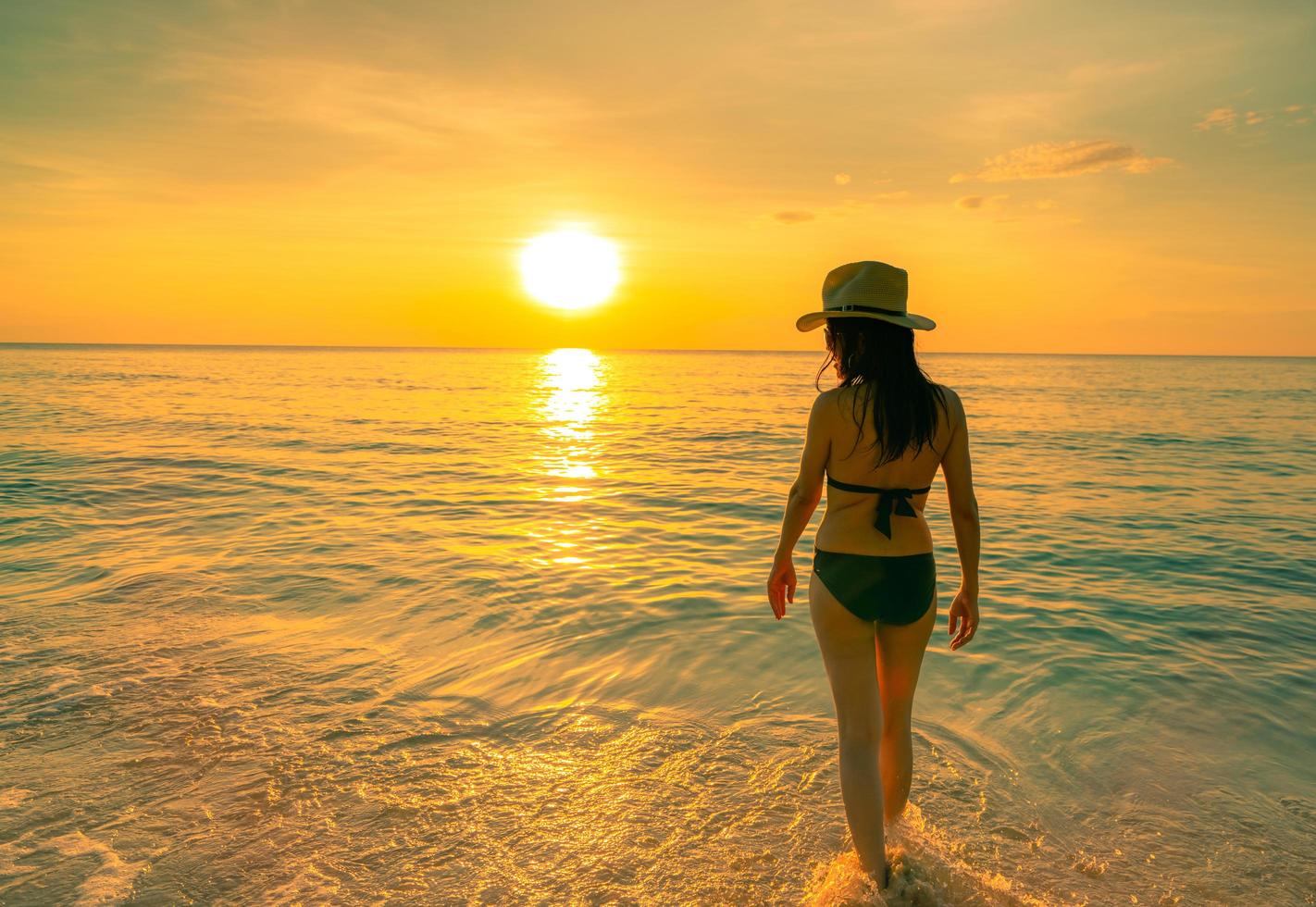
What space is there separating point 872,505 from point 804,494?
0.89 feet

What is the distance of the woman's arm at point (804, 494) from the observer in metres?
3.16

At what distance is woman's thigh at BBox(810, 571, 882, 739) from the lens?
3223 millimetres

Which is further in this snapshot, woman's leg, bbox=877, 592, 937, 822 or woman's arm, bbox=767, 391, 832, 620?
woman's leg, bbox=877, 592, 937, 822

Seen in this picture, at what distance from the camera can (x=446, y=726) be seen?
516cm

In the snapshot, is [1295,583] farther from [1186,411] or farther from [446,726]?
[1186,411]

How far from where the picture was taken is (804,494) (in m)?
3.26

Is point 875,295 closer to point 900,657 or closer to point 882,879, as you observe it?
point 900,657

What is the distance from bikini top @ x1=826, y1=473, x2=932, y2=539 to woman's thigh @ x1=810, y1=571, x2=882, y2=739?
353 mm

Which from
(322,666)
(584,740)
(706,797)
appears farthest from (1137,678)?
(322,666)

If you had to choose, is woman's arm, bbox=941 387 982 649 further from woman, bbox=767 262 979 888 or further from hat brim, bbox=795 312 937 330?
hat brim, bbox=795 312 937 330

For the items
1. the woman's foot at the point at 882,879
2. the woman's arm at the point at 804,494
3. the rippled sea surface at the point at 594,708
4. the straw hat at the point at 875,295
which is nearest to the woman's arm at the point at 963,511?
the straw hat at the point at 875,295

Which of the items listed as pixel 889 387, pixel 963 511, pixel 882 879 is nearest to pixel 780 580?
pixel 963 511

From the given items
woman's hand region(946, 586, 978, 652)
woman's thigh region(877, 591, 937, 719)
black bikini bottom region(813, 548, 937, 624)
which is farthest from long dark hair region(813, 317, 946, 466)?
woman's hand region(946, 586, 978, 652)

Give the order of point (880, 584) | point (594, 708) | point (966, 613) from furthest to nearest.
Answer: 1. point (594, 708)
2. point (966, 613)
3. point (880, 584)
